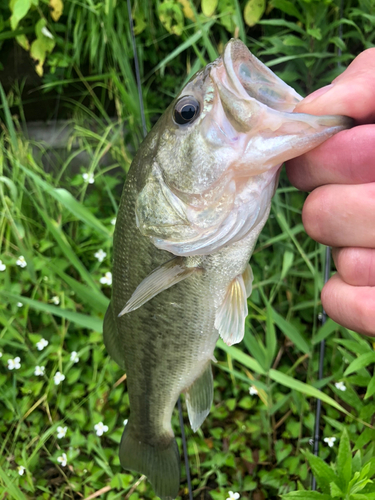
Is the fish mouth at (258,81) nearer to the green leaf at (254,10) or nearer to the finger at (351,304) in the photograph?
the finger at (351,304)

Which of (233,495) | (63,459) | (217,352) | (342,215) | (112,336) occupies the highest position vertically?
(342,215)

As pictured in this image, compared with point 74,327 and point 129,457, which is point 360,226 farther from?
point 74,327

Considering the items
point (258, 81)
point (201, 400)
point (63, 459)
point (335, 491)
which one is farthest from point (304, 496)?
point (63, 459)

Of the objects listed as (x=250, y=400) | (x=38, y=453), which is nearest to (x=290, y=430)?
(x=250, y=400)

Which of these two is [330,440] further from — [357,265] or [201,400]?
[357,265]

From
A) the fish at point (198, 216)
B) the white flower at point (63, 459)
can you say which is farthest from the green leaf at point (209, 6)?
the white flower at point (63, 459)

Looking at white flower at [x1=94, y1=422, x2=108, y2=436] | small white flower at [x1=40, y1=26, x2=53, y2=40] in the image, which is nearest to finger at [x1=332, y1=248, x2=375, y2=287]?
white flower at [x1=94, y1=422, x2=108, y2=436]
